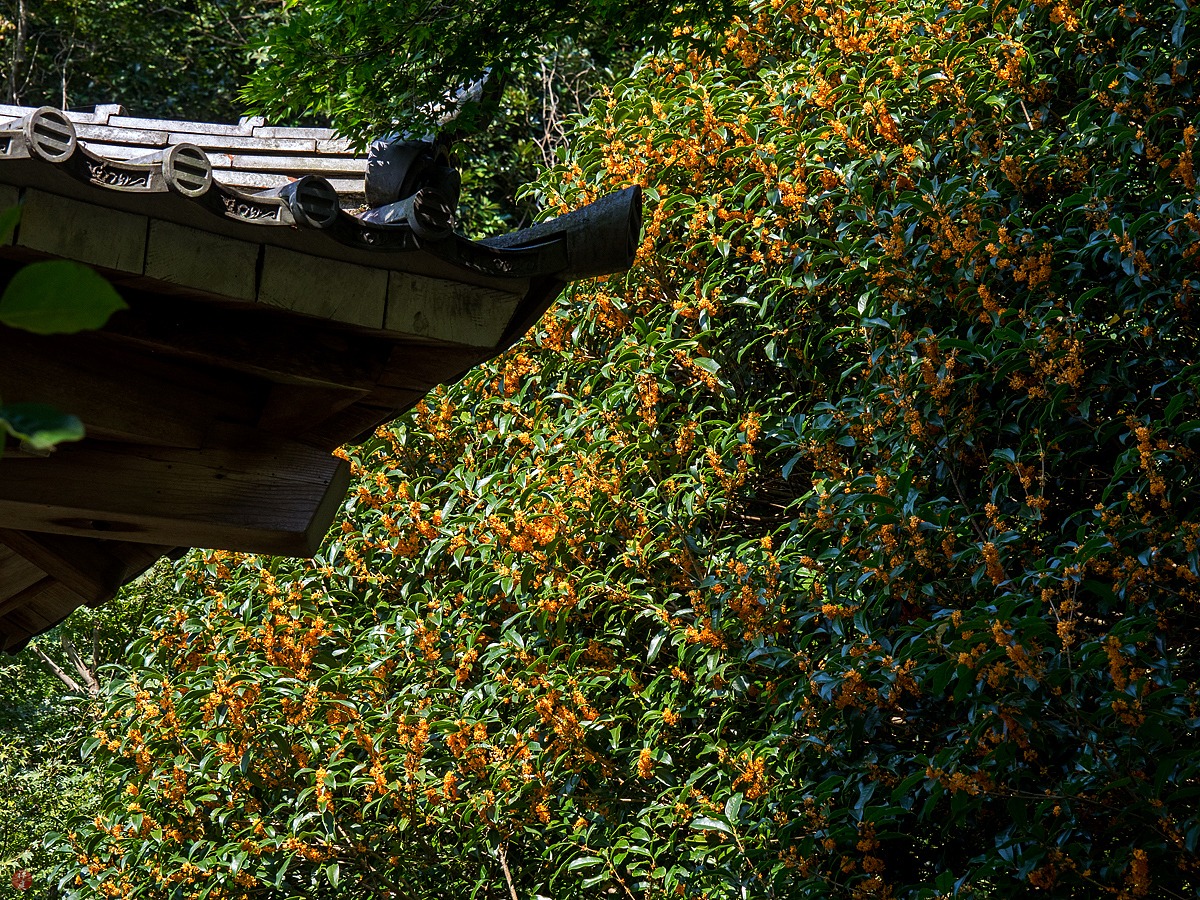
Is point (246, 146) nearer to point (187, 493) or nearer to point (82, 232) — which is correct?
point (187, 493)

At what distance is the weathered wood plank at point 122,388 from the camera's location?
5.09 feet

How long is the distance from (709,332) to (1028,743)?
158cm

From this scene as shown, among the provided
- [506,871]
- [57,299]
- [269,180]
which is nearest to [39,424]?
[57,299]

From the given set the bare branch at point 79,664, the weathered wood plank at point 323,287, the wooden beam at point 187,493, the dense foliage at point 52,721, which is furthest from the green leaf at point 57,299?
the bare branch at point 79,664

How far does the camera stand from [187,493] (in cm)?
182

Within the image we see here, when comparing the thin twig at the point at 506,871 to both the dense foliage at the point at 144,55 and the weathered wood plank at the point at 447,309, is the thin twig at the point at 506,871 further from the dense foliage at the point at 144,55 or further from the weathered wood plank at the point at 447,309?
the dense foliage at the point at 144,55

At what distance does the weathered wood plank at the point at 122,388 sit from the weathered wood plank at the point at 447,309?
14.8 inches

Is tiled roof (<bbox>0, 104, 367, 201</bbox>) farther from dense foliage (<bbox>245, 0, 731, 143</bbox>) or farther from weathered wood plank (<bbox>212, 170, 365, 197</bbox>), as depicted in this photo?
dense foliage (<bbox>245, 0, 731, 143</bbox>)

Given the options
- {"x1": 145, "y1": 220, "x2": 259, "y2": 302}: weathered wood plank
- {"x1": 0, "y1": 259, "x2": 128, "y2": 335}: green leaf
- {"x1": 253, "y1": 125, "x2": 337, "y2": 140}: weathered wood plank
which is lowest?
{"x1": 0, "y1": 259, "x2": 128, "y2": 335}: green leaf

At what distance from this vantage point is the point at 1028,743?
2.43 m

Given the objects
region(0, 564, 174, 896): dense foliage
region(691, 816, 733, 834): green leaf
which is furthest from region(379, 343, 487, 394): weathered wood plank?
region(0, 564, 174, 896): dense foliage

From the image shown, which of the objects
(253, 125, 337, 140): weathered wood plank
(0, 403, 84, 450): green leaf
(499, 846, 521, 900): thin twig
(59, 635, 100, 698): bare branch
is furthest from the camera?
(59, 635, 100, 698): bare branch

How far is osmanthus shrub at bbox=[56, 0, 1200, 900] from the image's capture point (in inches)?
98.3

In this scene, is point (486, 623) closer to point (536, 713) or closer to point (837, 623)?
point (536, 713)
